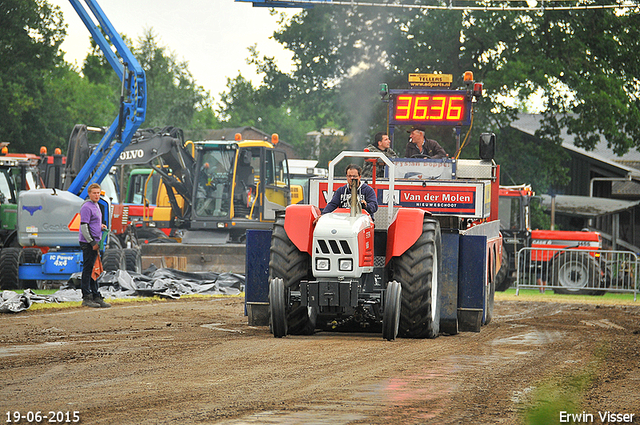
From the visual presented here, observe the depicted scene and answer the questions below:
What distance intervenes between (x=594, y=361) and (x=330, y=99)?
35.0 metres

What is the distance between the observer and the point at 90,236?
14227mm

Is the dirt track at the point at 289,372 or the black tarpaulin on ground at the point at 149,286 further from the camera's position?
the black tarpaulin on ground at the point at 149,286

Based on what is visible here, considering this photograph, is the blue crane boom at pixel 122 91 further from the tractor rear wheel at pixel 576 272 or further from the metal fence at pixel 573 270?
the tractor rear wheel at pixel 576 272

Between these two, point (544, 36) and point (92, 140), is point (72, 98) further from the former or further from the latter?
point (544, 36)

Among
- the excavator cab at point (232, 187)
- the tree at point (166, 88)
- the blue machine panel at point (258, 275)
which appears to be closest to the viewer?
the blue machine panel at point (258, 275)

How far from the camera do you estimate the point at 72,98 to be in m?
59.2

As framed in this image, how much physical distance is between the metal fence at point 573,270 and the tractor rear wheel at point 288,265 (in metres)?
13.6

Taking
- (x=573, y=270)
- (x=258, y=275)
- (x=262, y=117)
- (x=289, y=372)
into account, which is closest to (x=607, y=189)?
(x=573, y=270)

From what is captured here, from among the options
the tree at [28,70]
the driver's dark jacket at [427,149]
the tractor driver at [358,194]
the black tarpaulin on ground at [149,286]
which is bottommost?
the black tarpaulin on ground at [149,286]

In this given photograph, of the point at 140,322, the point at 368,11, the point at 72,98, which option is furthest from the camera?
the point at 72,98

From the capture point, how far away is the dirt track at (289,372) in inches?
239

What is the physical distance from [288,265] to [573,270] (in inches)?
620

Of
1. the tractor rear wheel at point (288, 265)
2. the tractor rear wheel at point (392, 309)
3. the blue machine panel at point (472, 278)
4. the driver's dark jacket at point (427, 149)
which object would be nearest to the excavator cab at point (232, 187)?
the driver's dark jacket at point (427, 149)

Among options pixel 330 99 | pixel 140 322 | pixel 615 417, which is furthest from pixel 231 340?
pixel 330 99
